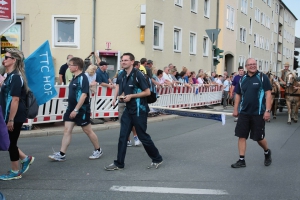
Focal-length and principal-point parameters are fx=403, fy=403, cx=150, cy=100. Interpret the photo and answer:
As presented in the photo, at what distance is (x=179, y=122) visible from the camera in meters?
14.0

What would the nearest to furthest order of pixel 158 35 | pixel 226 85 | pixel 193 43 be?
pixel 158 35 < pixel 226 85 < pixel 193 43

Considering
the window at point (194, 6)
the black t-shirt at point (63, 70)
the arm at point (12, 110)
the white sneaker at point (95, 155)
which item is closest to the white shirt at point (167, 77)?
the black t-shirt at point (63, 70)

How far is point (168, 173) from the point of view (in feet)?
21.6

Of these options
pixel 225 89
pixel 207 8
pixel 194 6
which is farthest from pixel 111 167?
pixel 207 8

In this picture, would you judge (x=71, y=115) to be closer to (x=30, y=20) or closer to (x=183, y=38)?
(x=30, y=20)

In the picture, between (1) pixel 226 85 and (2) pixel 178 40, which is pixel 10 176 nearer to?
(1) pixel 226 85

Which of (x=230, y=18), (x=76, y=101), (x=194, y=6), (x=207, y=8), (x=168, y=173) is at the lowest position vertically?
(x=168, y=173)

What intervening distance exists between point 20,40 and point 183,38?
9997mm

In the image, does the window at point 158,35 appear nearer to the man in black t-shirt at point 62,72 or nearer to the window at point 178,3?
the window at point 178,3

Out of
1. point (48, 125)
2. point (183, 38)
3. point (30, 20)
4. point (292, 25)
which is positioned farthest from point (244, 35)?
point (292, 25)

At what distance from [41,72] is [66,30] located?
1252cm

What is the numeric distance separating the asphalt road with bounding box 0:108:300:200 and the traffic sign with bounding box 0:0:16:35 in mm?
2783

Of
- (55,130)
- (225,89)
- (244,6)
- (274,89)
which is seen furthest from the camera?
(244,6)

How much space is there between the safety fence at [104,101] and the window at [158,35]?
384 centimetres
